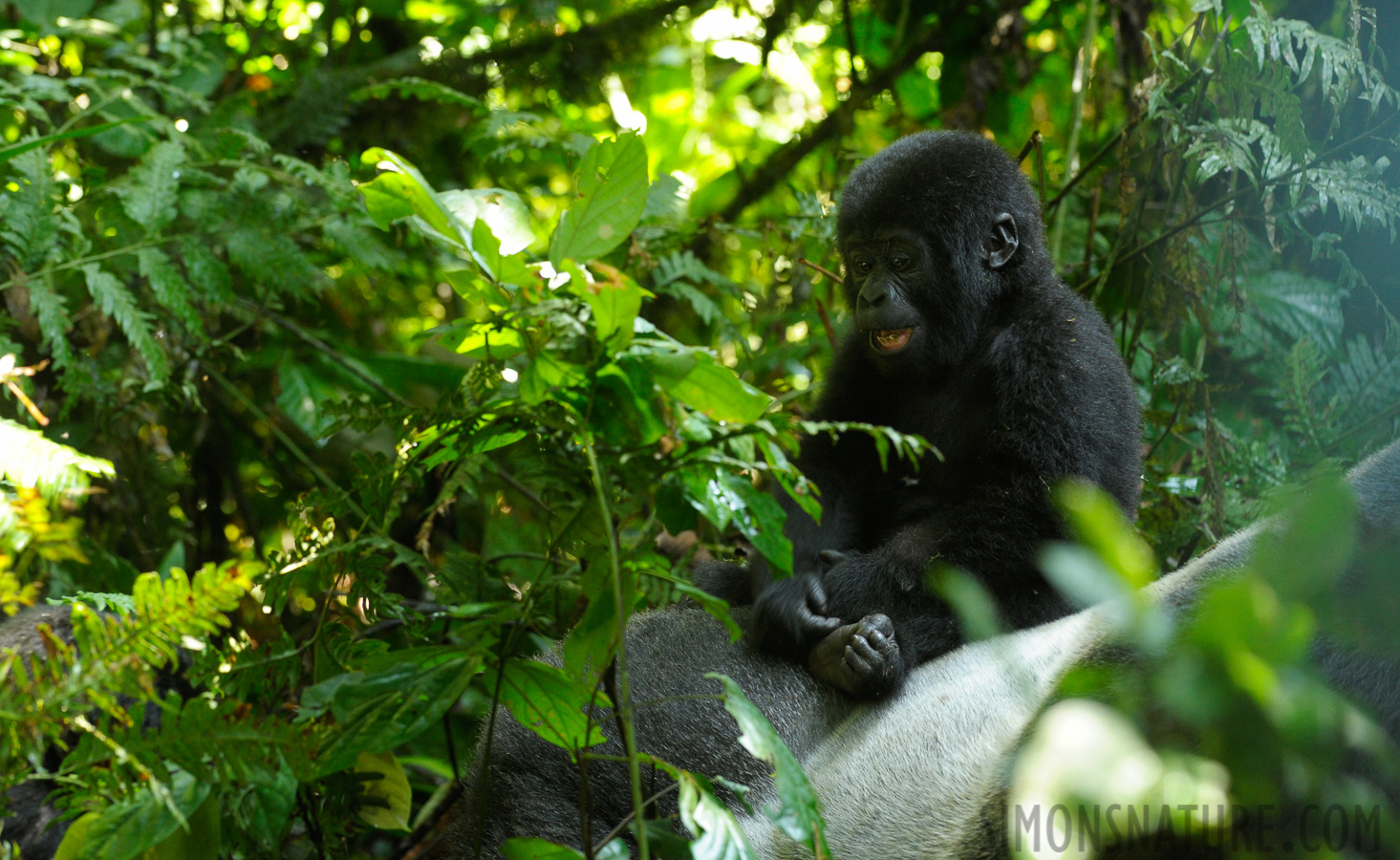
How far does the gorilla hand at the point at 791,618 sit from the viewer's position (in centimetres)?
157

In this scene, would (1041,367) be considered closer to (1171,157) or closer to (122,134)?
(1171,157)

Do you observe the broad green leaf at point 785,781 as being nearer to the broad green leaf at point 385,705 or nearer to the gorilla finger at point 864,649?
the broad green leaf at point 385,705

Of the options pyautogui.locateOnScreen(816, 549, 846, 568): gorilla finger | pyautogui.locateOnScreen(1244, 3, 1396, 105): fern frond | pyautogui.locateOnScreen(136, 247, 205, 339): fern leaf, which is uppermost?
pyautogui.locateOnScreen(1244, 3, 1396, 105): fern frond

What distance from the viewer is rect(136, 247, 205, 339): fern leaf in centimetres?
204

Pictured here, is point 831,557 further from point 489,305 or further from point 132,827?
point 132,827

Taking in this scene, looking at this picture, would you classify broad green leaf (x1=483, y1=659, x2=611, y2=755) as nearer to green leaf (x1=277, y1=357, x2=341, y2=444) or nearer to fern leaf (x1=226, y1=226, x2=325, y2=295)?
fern leaf (x1=226, y1=226, x2=325, y2=295)

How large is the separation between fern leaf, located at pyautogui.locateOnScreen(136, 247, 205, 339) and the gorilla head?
1.30 m

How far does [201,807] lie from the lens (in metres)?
1.16

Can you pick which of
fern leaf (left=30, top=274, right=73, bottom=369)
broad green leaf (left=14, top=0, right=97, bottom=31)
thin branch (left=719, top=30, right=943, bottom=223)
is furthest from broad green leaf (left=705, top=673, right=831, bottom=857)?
broad green leaf (left=14, top=0, right=97, bottom=31)

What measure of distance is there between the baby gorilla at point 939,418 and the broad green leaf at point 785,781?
0.48 meters

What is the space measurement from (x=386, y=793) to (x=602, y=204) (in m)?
0.99

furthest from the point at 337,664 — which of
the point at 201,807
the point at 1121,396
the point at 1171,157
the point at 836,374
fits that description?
the point at 1171,157

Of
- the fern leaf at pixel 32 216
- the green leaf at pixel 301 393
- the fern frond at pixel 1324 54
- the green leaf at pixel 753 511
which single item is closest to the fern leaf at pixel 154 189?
the fern leaf at pixel 32 216

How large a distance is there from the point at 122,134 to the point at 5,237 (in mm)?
814
